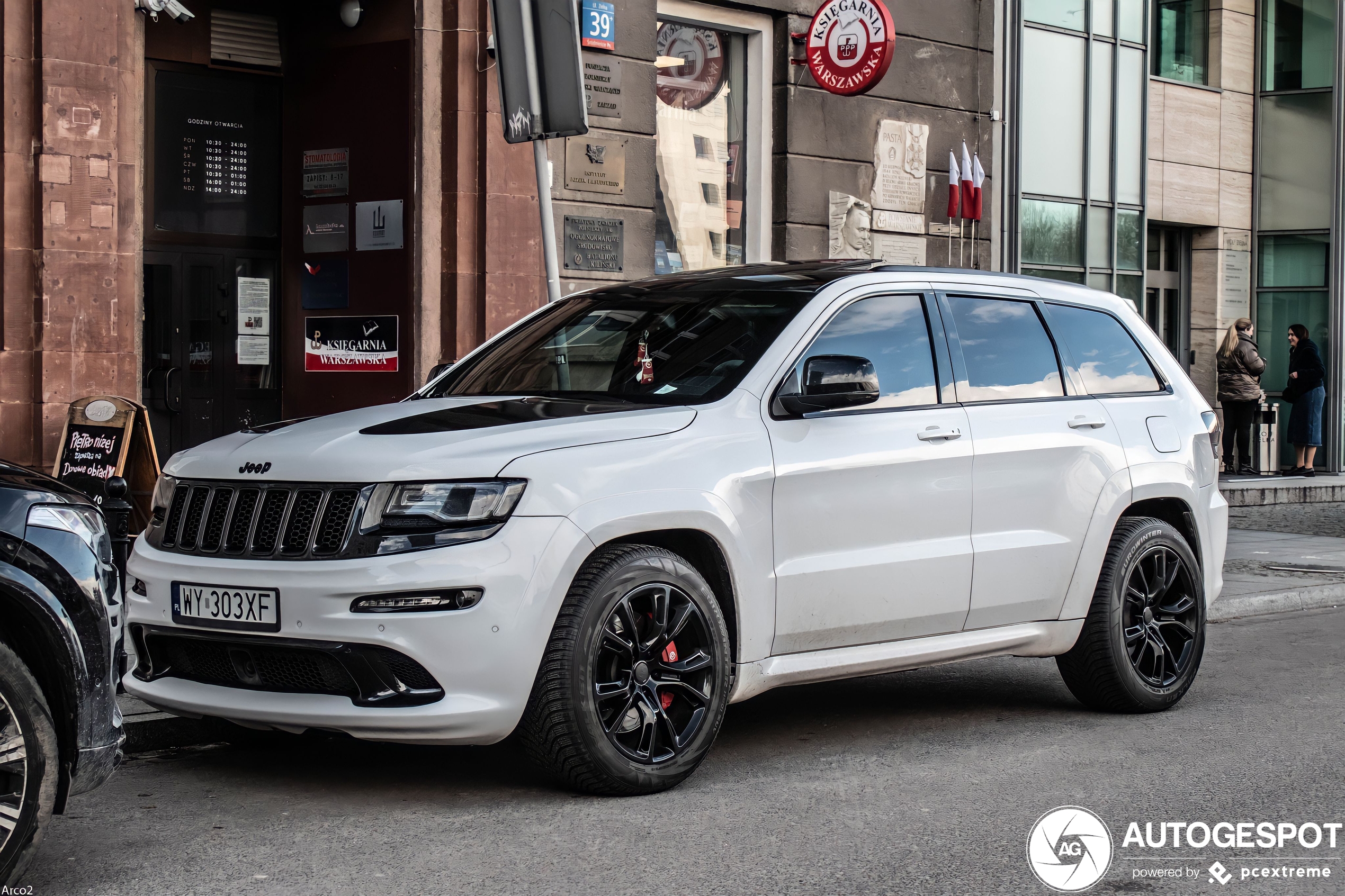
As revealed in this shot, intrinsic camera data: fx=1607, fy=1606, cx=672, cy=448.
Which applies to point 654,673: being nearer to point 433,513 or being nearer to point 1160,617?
point 433,513

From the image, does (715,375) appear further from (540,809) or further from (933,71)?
(933,71)

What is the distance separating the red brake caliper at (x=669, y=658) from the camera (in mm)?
5191

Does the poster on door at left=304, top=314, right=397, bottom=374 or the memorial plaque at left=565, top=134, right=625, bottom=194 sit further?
the memorial plaque at left=565, top=134, right=625, bottom=194

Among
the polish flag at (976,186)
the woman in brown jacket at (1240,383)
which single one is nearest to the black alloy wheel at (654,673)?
the polish flag at (976,186)

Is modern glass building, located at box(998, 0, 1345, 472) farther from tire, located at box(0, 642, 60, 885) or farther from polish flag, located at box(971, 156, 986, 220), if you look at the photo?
tire, located at box(0, 642, 60, 885)

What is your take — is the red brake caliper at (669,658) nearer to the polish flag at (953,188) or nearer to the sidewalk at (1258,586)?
the sidewalk at (1258,586)

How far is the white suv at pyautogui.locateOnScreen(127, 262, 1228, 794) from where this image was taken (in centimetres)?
483

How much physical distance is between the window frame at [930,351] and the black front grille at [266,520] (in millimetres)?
1578

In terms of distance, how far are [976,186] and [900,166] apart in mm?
1085

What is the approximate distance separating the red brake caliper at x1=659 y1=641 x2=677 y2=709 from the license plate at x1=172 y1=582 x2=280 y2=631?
1224mm

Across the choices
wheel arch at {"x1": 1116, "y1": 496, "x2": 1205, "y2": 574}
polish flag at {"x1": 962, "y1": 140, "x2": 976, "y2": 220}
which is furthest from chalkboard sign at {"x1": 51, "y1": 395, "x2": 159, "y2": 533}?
polish flag at {"x1": 962, "y1": 140, "x2": 976, "y2": 220}

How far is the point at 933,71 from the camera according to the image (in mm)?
16234

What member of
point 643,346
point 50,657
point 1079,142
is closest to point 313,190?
point 643,346

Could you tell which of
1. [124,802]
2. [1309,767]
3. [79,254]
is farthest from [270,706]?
[79,254]
